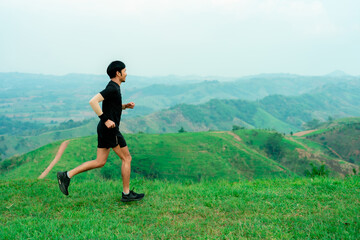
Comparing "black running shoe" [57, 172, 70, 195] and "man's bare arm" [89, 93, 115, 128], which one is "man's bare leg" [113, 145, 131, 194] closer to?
"man's bare arm" [89, 93, 115, 128]

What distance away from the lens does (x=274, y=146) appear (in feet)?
247

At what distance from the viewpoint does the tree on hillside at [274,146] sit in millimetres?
73688

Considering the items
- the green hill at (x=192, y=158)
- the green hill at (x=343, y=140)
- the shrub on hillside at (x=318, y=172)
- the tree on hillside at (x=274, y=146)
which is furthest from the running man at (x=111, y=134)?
the green hill at (x=343, y=140)

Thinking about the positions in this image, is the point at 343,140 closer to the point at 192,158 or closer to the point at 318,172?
the point at 192,158

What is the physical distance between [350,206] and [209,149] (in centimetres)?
5928

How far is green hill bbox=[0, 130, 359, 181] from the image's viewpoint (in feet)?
161

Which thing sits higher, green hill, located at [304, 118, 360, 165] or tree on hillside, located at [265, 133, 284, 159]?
tree on hillside, located at [265, 133, 284, 159]

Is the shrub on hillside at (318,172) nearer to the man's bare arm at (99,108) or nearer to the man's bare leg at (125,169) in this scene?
the man's bare leg at (125,169)

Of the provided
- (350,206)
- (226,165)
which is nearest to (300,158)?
(226,165)

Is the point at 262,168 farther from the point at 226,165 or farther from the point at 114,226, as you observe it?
the point at 114,226

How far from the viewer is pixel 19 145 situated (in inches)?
5089

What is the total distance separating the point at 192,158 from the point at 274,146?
26059 mm

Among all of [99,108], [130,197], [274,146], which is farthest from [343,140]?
[99,108]

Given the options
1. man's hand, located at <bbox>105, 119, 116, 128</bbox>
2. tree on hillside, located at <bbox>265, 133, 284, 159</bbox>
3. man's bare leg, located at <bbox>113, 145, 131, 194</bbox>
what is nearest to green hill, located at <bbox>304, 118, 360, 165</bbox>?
tree on hillside, located at <bbox>265, 133, 284, 159</bbox>
